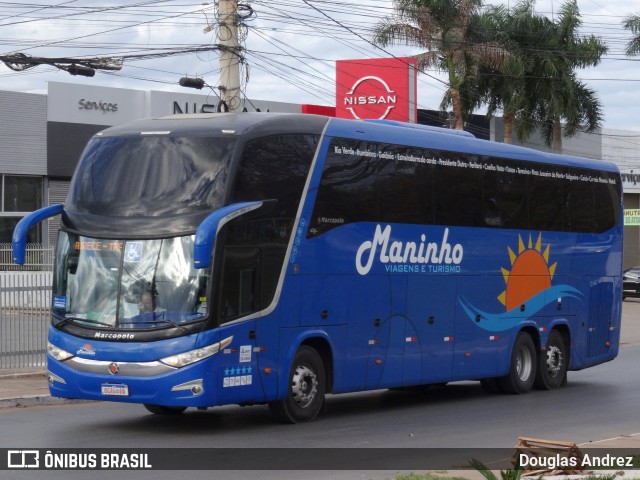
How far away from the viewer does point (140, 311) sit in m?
13.6

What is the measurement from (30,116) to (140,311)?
94.7 ft

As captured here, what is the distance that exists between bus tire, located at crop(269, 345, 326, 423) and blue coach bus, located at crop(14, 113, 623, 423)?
2 cm

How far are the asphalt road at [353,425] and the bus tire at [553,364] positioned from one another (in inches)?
18.0

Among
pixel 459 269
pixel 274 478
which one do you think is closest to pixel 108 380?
pixel 274 478

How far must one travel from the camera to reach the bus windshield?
1356cm

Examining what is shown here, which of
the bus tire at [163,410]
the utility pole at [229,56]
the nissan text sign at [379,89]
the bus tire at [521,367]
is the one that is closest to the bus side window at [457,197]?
the bus tire at [521,367]

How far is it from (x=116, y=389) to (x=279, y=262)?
260 centimetres

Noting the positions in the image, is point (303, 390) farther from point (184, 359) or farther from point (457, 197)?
point (457, 197)

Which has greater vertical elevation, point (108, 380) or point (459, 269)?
point (459, 269)

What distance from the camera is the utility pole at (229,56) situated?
73.3 ft

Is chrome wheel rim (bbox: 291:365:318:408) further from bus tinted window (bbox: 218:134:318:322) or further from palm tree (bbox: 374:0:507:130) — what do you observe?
palm tree (bbox: 374:0:507:130)

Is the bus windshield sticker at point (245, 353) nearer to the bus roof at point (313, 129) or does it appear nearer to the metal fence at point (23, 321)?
the bus roof at point (313, 129)

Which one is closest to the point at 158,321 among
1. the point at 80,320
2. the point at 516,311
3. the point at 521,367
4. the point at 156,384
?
the point at 156,384

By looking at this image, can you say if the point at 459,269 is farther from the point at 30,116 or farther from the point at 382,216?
the point at 30,116
